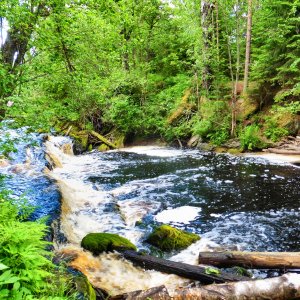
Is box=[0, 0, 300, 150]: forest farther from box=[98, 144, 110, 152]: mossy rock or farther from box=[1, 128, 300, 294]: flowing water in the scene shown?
box=[98, 144, 110, 152]: mossy rock

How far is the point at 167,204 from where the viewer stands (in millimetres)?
7664

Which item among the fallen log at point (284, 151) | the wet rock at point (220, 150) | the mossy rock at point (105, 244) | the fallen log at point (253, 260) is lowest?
the mossy rock at point (105, 244)

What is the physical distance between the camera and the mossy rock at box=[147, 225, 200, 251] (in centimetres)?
527

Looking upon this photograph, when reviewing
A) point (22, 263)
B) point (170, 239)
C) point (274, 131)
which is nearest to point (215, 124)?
point (274, 131)

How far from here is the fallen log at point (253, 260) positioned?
166 inches

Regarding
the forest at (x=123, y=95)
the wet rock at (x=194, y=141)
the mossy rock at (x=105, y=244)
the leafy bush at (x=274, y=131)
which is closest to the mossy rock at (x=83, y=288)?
the forest at (x=123, y=95)

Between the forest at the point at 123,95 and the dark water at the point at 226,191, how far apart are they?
16 centimetres

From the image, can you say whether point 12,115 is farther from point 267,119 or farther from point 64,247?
point 267,119

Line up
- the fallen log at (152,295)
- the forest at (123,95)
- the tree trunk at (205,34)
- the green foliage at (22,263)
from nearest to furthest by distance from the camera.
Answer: the green foliage at (22,263)
the fallen log at (152,295)
the forest at (123,95)
the tree trunk at (205,34)

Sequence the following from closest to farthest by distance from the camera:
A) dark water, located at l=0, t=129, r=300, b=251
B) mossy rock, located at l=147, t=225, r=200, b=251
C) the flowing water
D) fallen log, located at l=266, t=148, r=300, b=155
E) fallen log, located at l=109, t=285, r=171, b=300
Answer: fallen log, located at l=109, t=285, r=171, b=300 → the flowing water → mossy rock, located at l=147, t=225, r=200, b=251 → dark water, located at l=0, t=129, r=300, b=251 → fallen log, located at l=266, t=148, r=300, b=155

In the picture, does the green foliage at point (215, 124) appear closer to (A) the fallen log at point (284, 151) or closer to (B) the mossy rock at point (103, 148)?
(A) the fallen log at point (284, 151)

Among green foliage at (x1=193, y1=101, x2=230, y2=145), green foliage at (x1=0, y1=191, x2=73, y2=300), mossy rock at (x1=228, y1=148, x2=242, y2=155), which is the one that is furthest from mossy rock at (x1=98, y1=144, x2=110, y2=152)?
green foliage at (x1=0, y1=191, x2=73, y2=300)

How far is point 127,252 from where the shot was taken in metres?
4.96

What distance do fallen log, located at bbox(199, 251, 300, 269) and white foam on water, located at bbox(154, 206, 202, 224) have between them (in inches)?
78.0
